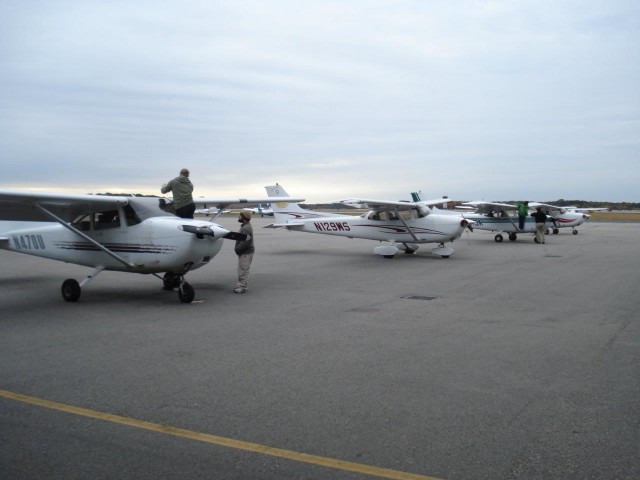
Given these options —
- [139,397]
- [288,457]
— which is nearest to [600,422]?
[288,457]

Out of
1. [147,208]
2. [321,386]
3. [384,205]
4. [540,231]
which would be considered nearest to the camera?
[321,386]

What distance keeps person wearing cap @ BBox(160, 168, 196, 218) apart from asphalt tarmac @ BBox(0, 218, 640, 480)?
1.82 m

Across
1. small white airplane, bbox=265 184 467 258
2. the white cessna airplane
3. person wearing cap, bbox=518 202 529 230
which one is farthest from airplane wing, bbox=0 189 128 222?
person wearing cap, bbox=518 202 529 230

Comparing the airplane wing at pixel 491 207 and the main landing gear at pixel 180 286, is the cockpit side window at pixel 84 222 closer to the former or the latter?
the main landing gear at pixel 180 286

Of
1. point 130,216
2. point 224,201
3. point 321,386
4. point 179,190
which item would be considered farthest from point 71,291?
point 321,386

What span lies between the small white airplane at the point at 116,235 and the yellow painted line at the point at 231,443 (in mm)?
5221

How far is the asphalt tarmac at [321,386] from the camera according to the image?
3578mm

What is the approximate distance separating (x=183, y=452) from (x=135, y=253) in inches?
282

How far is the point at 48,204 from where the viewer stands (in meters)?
10.4

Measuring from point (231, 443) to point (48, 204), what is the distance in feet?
27.3

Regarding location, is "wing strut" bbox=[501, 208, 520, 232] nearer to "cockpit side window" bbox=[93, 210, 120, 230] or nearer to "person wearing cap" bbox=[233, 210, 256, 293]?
"person wearing cap" bbox=[233, 210, 256, 293]

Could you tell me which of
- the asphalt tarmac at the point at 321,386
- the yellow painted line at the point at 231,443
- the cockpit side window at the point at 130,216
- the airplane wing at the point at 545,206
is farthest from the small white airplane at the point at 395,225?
the yellow painted line at the point at 231,443

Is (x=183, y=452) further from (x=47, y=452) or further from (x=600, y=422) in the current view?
(x=600, y=422)

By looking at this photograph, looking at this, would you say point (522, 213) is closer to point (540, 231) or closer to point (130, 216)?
point (540, 231)
